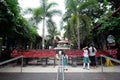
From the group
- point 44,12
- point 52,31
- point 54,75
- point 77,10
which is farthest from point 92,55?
point 52,31

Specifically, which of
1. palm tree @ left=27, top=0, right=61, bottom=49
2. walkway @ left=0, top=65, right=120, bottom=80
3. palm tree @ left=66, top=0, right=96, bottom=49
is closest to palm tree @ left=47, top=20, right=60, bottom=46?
palm tree @ left=27, top=0, right=61, bottom=49

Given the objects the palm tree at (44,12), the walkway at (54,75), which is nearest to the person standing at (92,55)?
the walkway at (54,75)

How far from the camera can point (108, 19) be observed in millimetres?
17609

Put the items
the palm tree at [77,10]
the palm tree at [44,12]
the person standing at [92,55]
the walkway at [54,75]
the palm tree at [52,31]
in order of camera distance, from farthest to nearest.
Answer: the palm tree at [52,31]
the palm tree at [44,12]
the palm tree at [77,10]
the person standing at [92,55]
the walkway at [54,75]

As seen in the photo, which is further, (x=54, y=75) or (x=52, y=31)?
(x=52, y=31)

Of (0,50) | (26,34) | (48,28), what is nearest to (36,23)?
(48,28)

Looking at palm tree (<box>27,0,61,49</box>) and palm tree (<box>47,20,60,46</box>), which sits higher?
palm tree (<box>27,0,61,49</box>)

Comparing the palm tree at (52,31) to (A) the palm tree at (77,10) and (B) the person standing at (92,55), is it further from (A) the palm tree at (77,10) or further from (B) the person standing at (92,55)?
(B) the person standing at (92,55)

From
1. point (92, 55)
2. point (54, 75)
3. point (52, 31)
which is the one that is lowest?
point (54, 75)

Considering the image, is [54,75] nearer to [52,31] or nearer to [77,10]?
[77,10]

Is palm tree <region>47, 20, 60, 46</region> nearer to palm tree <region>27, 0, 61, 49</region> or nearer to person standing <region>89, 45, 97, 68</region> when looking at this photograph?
palm tree <region>27, 0, 61, 49</region>

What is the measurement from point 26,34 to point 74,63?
6.44m

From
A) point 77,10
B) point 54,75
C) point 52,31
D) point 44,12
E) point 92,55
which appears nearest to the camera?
point 54,75

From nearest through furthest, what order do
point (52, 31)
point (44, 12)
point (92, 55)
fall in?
point (92, 55) < point (44, 12) < point (52, 31)
